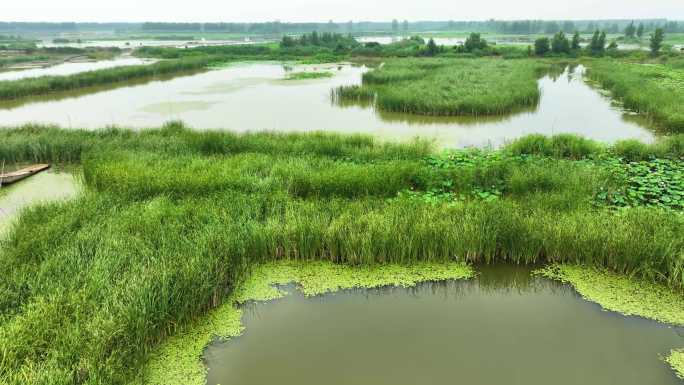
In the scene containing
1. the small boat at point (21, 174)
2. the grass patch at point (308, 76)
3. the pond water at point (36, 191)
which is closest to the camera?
the pond water at point (36, 191)

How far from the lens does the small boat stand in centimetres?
795

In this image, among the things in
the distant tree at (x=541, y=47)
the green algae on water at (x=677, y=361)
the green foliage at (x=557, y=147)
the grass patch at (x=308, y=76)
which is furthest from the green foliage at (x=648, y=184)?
the distant tree at (x=541, y=47)

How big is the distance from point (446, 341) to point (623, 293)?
2.23m

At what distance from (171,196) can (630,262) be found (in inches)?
256

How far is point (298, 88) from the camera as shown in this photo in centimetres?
2059

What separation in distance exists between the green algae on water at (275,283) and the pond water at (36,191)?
14.0 ft

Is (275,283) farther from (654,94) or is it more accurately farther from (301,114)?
(654,94)

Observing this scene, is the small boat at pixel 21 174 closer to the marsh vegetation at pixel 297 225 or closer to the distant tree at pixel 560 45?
the marsh vegetation at pixel 297 225

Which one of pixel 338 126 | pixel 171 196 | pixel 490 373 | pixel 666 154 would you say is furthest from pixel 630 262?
pixel 338 126

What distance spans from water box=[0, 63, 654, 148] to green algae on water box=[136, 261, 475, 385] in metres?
5.80

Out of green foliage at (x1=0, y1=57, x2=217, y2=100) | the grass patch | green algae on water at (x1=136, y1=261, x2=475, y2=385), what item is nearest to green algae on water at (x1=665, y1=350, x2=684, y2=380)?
green algae on water at (x1=136, y1=261, x2=475, y2=385)

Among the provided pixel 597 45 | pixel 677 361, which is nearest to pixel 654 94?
pixel 677 361

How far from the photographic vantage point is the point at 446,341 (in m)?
3.93

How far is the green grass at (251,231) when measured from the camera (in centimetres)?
358
